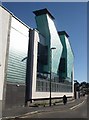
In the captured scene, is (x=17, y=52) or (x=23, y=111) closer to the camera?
(x=23, y=111)

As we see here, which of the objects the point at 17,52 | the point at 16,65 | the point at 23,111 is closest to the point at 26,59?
the point at 17,52

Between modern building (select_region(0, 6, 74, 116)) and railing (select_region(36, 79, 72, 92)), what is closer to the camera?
modern building (select_region(0, 6, 74, 116))

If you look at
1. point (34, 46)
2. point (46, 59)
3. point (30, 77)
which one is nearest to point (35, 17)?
point (46, 59)

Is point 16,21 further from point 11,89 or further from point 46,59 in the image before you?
point 46,59

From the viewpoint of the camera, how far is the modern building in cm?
2919

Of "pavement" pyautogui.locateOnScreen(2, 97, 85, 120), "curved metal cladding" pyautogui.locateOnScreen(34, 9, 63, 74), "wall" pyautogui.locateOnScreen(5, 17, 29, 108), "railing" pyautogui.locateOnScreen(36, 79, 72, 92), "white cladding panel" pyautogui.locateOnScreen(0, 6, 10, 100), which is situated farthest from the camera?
"curved metal cladding" pyautogui.locateOnScreen(34, 9, 63, 74)

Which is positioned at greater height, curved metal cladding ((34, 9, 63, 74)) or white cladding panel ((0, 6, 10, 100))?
curved metal cladding ((34, 9, 63, 74))

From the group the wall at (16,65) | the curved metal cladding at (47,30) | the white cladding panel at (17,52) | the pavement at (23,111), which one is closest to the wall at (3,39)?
the wall at (16,65)

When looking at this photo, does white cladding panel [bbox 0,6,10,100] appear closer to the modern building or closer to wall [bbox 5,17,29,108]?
the modern building

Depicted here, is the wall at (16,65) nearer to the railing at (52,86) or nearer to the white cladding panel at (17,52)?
the white cladding panel at (17,52)

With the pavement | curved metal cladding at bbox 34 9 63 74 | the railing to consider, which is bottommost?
the pavement

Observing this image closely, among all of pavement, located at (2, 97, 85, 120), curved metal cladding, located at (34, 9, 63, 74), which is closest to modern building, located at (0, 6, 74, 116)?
curved metal cladding, located at (34, 9, 63, 74)

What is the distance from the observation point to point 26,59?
3681cm

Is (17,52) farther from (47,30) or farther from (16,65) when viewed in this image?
(47,30)
